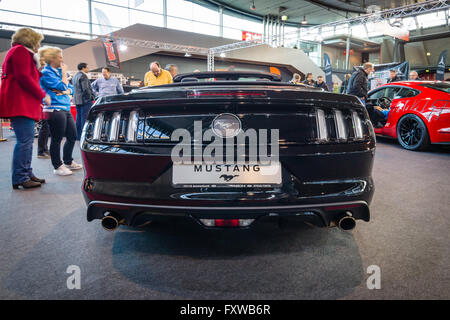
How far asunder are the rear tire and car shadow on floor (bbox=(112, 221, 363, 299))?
4.15 m

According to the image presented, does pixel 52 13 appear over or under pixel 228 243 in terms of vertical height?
over

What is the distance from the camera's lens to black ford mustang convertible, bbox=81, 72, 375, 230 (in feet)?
4.81

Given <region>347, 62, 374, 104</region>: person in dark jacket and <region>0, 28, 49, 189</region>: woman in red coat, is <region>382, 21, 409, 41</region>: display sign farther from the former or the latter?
<region>0, 28, 49, 189</region>: woman in red coat

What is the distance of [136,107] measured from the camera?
1.57 metres

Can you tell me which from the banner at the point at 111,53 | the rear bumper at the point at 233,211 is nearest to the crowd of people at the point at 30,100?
the rear bumper at the point at 233,211

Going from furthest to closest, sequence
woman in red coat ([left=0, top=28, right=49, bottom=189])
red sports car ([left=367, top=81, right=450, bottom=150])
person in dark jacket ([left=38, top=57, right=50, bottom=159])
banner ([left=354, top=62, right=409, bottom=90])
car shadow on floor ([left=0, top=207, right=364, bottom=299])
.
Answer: banner ([left=354, top=62, right=409, bottom=90]), person in dark jacket ([left=38, top=57, right=50, bottom=159]), red sports car ([left=367, top=81, right=450, bottom=150]), woman in red coat ([left=0, top=28, right=49, bottom=189]), car shadow on floor ([left=0, top=207, right=364, bottom=299])

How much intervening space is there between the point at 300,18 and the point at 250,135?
28504mm

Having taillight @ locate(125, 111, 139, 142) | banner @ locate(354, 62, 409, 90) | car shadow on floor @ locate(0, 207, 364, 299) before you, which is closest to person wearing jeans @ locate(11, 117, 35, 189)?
car shadow on floor @ locate(0, 207, 364, 299)

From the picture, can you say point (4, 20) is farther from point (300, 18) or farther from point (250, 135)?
point (300, 18)

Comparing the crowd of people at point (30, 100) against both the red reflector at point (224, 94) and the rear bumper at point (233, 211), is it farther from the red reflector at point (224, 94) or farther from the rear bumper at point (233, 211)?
the red reflector at point (224, 94)

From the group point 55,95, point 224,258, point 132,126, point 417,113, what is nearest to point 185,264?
point 224,258

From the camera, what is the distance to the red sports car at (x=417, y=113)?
4879mm

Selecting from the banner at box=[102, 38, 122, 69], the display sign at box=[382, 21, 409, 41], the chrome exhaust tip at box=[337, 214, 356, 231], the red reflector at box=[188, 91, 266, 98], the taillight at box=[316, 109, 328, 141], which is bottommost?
the chrome exhaust tip at box=[337, 214, 356, 231]
